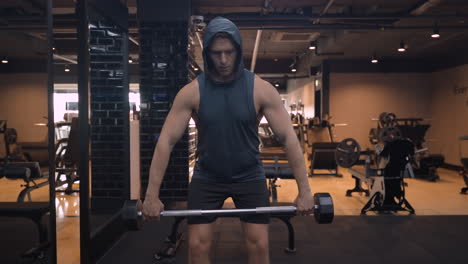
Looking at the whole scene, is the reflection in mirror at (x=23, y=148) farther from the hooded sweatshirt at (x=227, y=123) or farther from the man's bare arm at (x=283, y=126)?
the man's bare arm at (x=283, y=126)

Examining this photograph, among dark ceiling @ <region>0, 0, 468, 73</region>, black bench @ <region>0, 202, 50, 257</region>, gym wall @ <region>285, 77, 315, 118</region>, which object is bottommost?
black bench @ <region>0, 202, 50, 257</region>

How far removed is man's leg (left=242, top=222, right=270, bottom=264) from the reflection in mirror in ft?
4.01

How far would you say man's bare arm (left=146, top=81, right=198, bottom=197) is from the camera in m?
1.58

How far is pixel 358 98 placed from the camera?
30.4ft

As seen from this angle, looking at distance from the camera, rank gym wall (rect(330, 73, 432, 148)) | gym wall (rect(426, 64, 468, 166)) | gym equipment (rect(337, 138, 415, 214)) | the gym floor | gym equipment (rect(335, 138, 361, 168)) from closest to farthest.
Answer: the gym floor < gym equipment (rect(337, 138, 415, 214)) < gym equipment (rect(335, 138, 361, 168)) < gym wall (rect(426, 64, 468, 166)) < gym wall (rect(330, 73, 432, 148))

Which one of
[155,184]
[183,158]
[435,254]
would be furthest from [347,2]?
[155,184]

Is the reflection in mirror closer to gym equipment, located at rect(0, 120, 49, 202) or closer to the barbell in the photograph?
gym equipment, located at rect(0, 120, 49, 202)

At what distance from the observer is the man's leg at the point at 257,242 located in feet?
5.32

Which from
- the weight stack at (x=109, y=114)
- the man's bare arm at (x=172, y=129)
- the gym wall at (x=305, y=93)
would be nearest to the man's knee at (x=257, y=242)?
the man's bare arm at (x=172, y=129)

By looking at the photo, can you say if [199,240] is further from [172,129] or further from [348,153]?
[348,153]

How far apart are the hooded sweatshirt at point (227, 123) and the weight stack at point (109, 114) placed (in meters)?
1.88

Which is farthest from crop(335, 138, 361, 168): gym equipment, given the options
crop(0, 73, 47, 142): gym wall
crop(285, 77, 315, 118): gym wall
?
crop(285, 77, 315, 118): gym wall

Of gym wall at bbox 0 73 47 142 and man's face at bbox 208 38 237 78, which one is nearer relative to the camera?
man's face at bbox 208 38 237 78

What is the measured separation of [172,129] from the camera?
1599 millimetres
